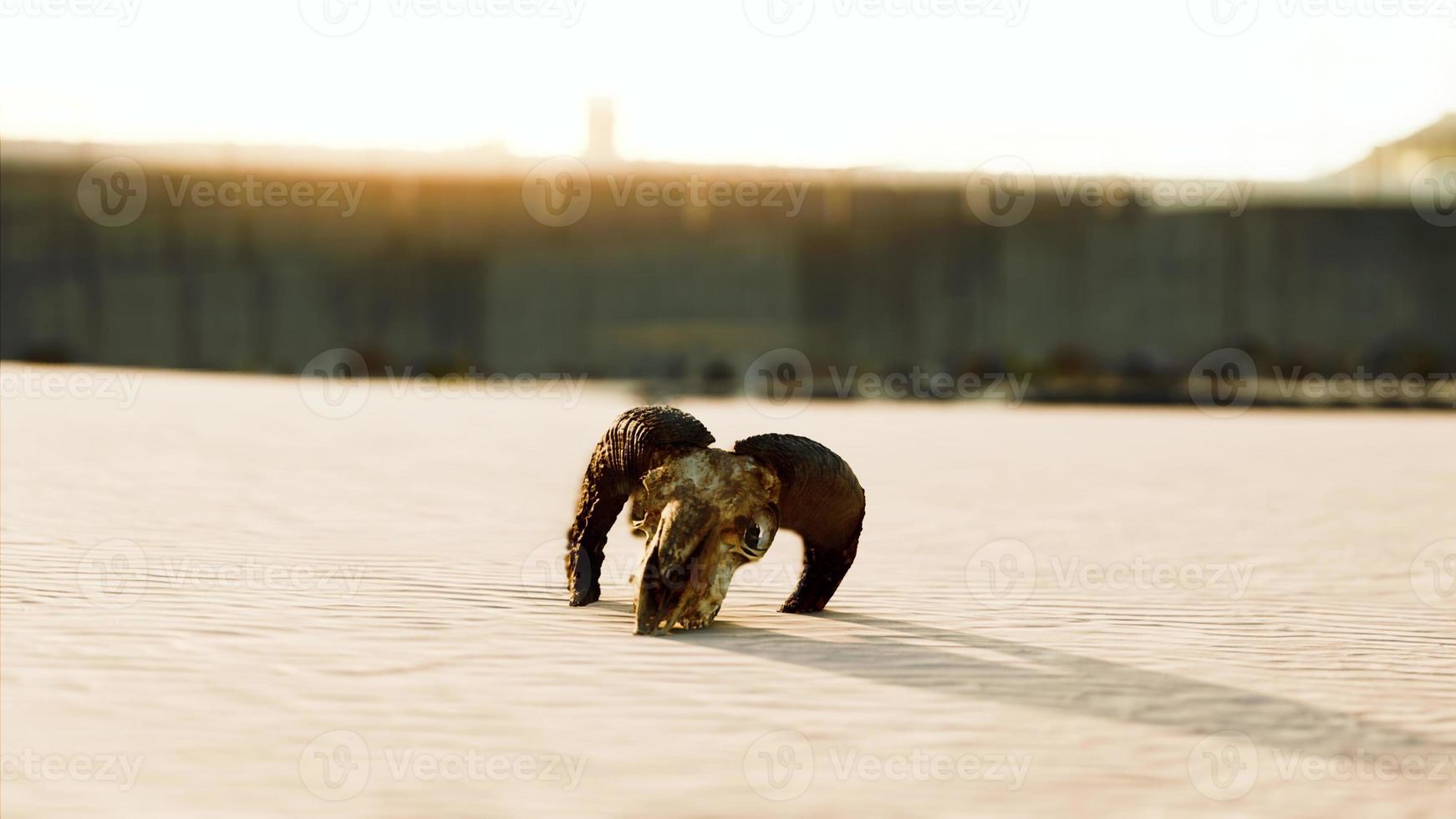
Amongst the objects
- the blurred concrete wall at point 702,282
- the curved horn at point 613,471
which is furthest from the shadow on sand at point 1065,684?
the blurred concrete wall at point 702,282

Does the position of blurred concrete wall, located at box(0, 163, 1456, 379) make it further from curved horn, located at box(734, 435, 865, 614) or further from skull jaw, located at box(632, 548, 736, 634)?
skull jaw, located at box(632, 548, 736, 634)

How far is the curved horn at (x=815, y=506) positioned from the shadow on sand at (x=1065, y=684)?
45 cm

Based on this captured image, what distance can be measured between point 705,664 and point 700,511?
0.81 meters

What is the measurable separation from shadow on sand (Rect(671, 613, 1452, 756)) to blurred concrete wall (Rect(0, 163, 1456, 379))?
26.4 m

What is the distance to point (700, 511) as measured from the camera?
19.1ft

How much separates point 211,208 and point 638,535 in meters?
28.1

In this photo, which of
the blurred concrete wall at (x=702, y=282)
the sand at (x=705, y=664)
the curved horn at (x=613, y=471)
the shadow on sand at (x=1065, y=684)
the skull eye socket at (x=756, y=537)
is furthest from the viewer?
the blurred concrete wall at (x=702, y=282)

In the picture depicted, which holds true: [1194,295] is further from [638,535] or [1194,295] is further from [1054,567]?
[638,535]

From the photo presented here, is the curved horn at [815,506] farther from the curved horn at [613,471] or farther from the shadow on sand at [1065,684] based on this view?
the shadow on sand at [1065,684]

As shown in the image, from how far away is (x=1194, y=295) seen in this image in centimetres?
3462

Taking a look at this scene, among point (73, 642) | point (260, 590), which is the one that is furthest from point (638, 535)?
point (73, 642)

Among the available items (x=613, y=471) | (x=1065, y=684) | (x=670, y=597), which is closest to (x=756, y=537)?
(x=670, y=597)

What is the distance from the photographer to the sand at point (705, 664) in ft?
12.7

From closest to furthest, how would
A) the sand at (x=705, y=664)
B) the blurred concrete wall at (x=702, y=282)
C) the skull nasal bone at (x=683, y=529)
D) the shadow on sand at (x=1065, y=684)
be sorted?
the sand at (x=705, y=664)
the shadow on sand at (x=1065, y=684)
the skull nasal bone at (x=683, y=529)
the blurred concrete wall at (x=702, y=282)
